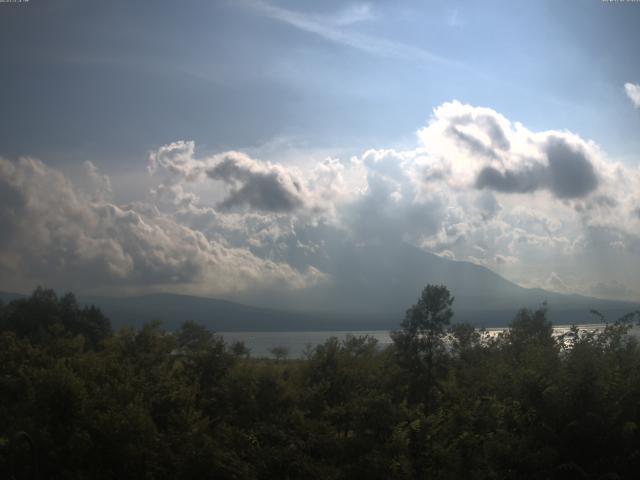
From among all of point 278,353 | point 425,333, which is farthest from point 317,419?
point 425,333

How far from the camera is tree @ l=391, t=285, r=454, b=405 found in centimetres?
4238

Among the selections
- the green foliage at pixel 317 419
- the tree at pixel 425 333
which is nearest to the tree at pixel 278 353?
the green foliage at pixel 317 419

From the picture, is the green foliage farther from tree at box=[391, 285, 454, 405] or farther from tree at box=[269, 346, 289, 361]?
tree at box=[391, 285, 454, 405]

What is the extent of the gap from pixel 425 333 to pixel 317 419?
19825 mm

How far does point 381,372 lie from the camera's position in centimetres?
3212

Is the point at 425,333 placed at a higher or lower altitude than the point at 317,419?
higher

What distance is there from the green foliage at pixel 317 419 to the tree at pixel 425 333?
8.46 metres

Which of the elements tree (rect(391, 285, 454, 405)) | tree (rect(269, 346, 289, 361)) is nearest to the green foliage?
tree (rect(269, 346, 289, 361))

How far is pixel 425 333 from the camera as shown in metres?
43.7

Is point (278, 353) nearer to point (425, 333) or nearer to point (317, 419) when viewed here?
point (425, 333)

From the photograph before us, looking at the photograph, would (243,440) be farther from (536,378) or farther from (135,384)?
(536,378)

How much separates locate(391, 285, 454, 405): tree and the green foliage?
8.46 m

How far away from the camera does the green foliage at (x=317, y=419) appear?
18.1 m

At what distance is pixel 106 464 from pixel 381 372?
15634 millimetres
